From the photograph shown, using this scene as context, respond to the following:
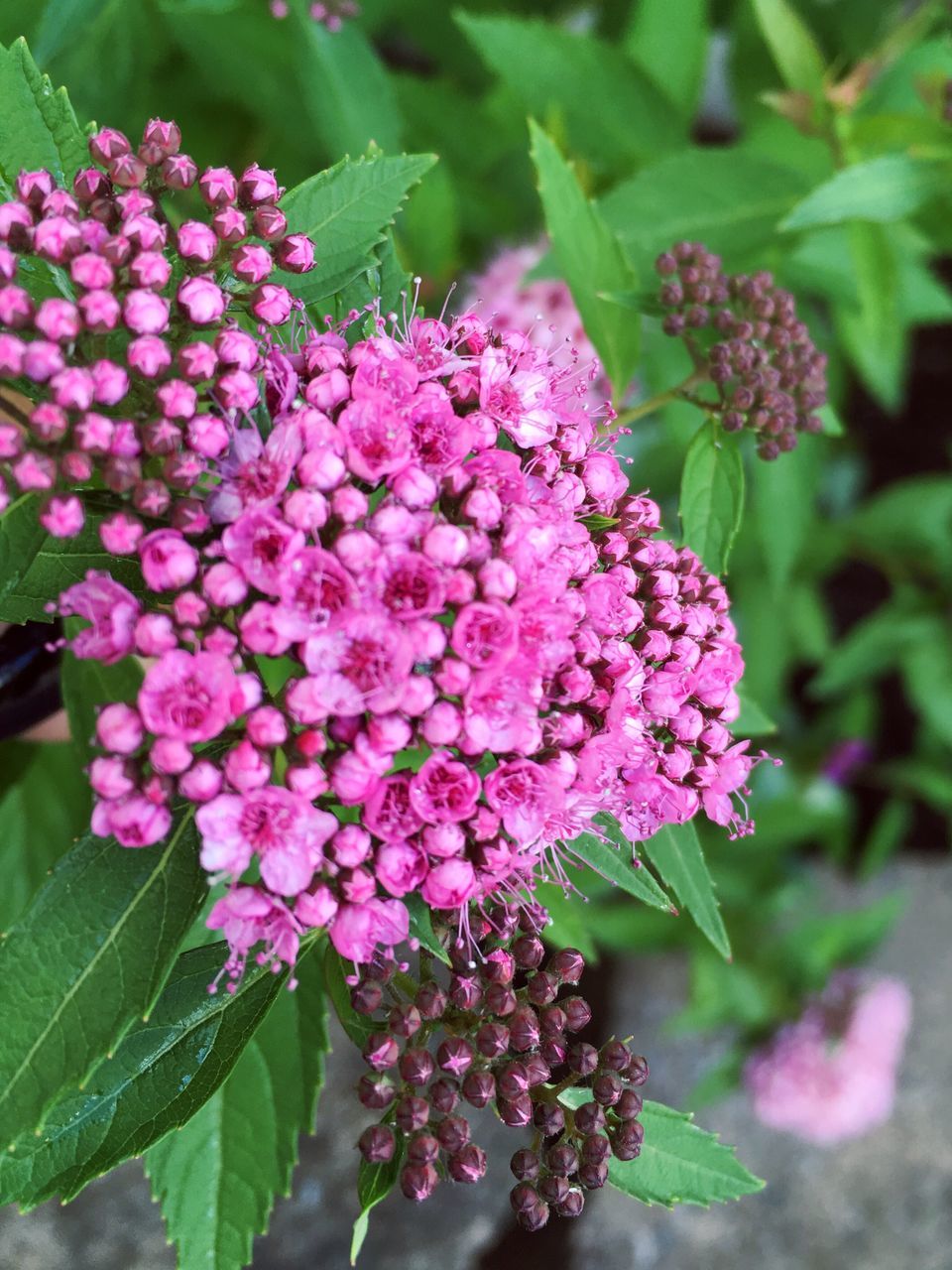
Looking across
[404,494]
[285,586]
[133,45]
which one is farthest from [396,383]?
[133,45]

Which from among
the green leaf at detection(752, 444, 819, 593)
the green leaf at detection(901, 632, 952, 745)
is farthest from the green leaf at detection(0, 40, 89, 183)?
the green leaf at detection(901, 632, 952, 745)

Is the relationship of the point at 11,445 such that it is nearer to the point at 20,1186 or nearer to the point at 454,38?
the point at 20,1186

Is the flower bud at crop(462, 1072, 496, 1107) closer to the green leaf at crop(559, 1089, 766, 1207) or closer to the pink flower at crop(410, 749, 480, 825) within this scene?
the green leaf at crop(559, 1089, 766, 1207)

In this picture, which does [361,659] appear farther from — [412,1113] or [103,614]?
[412,1113]

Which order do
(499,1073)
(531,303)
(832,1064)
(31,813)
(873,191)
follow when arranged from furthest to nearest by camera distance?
(832,1064)
(531,303)
(31,813)
(873,191)
(499,1073)

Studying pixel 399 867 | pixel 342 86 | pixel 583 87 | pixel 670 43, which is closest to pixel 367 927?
pixel 399 867

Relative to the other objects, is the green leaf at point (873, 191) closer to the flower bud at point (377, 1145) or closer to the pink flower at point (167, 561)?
the pink flower at point (167, 561)
